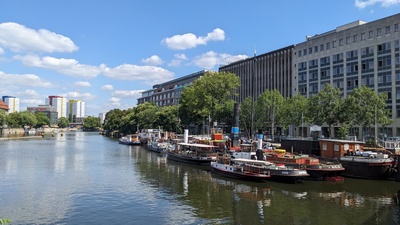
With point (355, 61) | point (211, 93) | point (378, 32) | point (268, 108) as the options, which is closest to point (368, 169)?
point (268, 108)

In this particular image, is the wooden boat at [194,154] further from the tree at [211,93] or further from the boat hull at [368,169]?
the tree at [211,93]

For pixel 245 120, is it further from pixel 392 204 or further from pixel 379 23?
pixel 392 204

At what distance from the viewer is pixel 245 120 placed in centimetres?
10825

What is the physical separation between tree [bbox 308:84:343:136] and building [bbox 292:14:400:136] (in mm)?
14755

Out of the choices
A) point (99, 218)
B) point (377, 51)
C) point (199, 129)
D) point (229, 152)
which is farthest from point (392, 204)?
point (199, 129)

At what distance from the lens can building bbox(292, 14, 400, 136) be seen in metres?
88.9

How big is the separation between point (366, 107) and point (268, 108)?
32973 mm

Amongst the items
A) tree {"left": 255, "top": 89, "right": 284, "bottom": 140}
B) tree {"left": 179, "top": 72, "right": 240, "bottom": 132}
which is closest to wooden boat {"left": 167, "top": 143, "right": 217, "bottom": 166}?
tree {"left": 255, "top": 89, "right": 284, "bottom": 140}

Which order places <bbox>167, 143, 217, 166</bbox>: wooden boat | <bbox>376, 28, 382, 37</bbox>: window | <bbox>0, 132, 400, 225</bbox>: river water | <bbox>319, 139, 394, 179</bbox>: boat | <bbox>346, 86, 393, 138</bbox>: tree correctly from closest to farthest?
<bbox>0, 132, 400, 225</bbox>: river water
<bbox>319, 139, 394, 179</bbox>: boat
<bbox>167, 143, 217, 166</bbox>: wooden boat
<bbox>346, 86, 393, 138</bbox>: tree
<bbox>376, 28, 382, 37</bbox>: window

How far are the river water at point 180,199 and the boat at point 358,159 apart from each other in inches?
59.5

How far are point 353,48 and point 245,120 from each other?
36.7m

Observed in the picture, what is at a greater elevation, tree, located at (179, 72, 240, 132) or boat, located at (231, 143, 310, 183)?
tree, located at (179, 72, 240, 132)

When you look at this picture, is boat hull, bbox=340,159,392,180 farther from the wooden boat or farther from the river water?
the wooden boat

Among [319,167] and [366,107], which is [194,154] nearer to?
[319,167]
